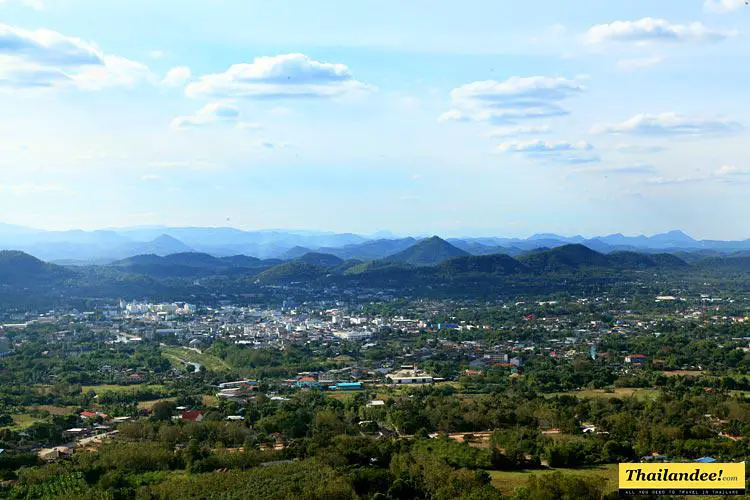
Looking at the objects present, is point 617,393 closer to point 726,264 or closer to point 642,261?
point 642,261

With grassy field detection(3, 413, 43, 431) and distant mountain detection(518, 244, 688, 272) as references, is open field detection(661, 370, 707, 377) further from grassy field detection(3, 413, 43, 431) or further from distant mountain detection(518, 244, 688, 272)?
distant mountain detection(518, 244, 688, 272)

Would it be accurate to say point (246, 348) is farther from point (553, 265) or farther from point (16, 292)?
point (553, 265)

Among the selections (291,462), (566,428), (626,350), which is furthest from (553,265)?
(291,462)

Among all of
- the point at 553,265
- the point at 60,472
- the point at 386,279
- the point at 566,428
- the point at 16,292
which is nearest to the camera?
the point at 60,472

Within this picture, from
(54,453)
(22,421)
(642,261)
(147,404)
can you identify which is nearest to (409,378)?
(147,404)

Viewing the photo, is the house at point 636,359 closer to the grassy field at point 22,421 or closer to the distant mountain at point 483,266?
the grassy field at point 22,421

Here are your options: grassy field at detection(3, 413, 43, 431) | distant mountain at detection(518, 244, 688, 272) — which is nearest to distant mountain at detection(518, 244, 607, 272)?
distant mountain at detection(518, 244, 688, 272)

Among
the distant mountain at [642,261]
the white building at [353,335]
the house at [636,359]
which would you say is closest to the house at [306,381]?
the white building at [353,335]
